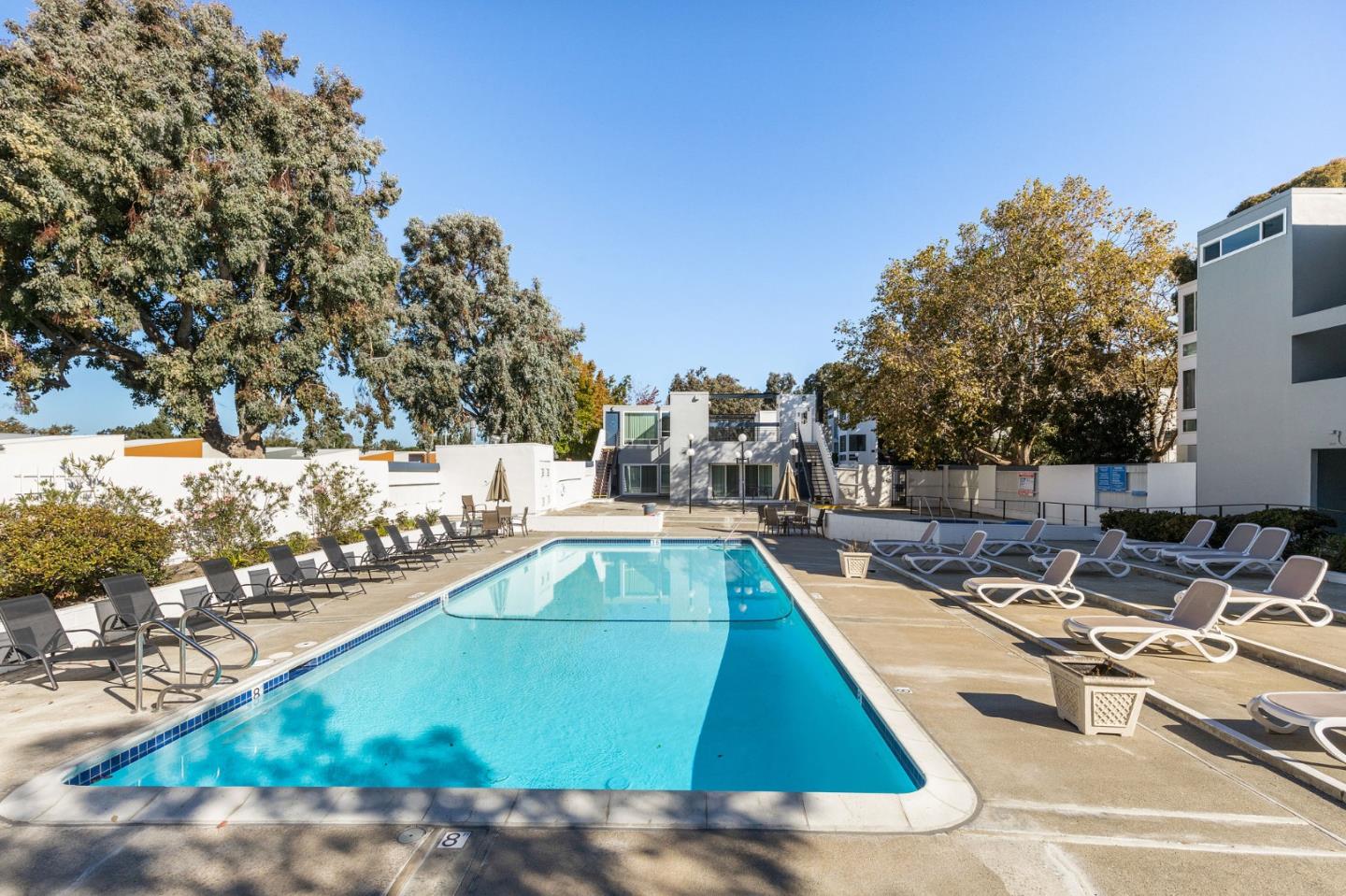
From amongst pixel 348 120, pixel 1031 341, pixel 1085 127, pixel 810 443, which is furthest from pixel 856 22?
pixel 810 443

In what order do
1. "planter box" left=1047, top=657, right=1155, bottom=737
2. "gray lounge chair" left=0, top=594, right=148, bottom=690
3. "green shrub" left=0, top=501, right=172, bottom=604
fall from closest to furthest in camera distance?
"planter box" left=1047, top=657, right=1155, bottom=737 → "gray lounge chair" left=0, top=594, right=148, bottom=690 → "green shrub" left=0, top=501, right=172, bottom=604

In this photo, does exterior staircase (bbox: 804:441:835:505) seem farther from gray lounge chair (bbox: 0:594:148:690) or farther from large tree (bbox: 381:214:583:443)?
gray lounge chair (bbox: 0:594:148:690)

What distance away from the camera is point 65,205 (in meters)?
11.8

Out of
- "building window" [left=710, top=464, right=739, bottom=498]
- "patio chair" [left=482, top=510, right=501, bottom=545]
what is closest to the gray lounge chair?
"patio chair" [left=482, top=510, right=501, bottom=545]

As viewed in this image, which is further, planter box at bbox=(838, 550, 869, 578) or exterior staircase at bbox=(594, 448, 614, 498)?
exterior staircase at bbox=(594, 448, 614, 498)

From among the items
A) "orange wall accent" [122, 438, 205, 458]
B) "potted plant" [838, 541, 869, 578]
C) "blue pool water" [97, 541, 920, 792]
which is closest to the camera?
"blue pool water" [97, 541, 920, 792]

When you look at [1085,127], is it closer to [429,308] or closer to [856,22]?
[856,22]

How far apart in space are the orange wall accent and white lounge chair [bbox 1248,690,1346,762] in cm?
1943

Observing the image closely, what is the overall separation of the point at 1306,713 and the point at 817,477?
26.4 m

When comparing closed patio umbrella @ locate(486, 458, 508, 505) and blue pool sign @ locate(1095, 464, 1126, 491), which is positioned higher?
blue pool sign @ locate(1095, 464, 1126, 491)

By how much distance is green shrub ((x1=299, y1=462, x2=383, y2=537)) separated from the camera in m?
14.3

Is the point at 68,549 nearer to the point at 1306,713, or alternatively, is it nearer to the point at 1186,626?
the point at 1306,713

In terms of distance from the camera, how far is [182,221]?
1286 centimetres

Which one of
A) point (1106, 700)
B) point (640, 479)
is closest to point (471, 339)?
point (640, 479)
